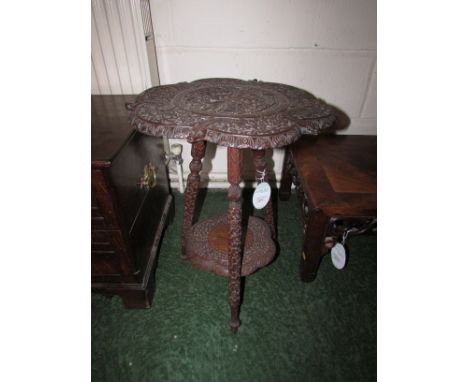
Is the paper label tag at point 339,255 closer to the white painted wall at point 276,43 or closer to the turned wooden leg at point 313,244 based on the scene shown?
the turned wooden leg at point 313,244

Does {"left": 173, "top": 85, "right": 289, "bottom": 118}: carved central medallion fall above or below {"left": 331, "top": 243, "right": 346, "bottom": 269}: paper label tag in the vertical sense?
above

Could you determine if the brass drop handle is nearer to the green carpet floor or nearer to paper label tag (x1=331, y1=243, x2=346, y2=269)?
the green carpet floor

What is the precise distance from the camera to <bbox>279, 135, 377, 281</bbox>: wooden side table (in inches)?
37.1

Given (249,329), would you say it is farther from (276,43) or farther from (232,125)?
(276,43)

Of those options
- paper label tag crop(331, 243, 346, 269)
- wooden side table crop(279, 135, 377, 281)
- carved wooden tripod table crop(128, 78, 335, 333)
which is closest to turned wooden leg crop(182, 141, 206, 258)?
carved wooden tripod table crop(128, 78, 335, 333)

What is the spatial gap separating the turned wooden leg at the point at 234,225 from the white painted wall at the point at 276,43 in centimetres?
77

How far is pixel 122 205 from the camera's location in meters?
0.83

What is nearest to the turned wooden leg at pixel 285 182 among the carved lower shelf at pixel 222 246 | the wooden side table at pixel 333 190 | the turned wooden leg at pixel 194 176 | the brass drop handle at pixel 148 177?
the wooden side table at pixel 333 190

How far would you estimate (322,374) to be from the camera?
0.89 meters

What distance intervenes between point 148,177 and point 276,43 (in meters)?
0.85

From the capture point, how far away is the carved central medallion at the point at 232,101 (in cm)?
71

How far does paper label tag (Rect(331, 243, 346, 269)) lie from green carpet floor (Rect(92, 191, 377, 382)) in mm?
162

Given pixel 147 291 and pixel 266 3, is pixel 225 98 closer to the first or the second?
pixel 266 3

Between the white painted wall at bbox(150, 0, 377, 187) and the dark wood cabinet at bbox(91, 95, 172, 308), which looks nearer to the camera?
the dark wood cabinet at bbox(91, 95, 172, 308)
